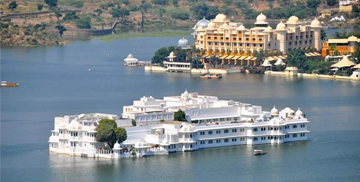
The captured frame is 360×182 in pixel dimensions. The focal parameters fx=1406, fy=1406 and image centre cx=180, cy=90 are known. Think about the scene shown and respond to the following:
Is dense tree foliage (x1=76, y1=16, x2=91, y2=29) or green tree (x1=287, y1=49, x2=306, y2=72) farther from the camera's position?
dense tree foliage (x1=76, y1=16, x2=91, y2=29)

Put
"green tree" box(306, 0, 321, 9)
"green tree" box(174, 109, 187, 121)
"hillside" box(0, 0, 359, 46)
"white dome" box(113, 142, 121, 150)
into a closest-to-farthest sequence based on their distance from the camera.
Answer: "white dome" box(113, 142, 121, 150) < "green tree" box(174, 109, 187, 121) < "hillside" box(0, 0, 359, 46) < "green tree" box(306, 0, 321, 9)

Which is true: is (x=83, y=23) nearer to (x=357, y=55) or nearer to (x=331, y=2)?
(x=331, y=2)

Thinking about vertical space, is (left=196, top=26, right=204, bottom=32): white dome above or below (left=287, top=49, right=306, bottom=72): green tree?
above

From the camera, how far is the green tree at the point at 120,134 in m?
40.0

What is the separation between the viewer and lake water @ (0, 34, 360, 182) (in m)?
38.8

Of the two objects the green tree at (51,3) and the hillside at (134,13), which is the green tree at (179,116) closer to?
the hillside at (134,13)

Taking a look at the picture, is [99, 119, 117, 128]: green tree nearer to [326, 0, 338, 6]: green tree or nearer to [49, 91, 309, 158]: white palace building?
[49, 91, 309, 158]: white palace building

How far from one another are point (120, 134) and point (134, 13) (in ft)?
232

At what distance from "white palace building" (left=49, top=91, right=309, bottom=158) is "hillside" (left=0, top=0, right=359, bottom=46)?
1831 inches

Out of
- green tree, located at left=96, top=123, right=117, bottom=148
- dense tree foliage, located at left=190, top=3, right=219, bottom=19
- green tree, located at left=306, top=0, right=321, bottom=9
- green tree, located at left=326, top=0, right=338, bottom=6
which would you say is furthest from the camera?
green tree, located at left=326, top=0, right=338, bottom=6

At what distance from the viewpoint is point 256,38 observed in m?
70.5

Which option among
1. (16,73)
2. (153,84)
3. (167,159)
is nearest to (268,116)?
(167,159)

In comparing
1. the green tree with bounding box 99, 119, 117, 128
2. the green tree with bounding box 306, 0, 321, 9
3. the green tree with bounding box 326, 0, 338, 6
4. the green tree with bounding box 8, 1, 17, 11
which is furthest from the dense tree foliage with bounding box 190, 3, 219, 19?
the green tree with bounding box 99, 119, 117, 128

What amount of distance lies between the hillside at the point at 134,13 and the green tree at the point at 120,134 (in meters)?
49.5
